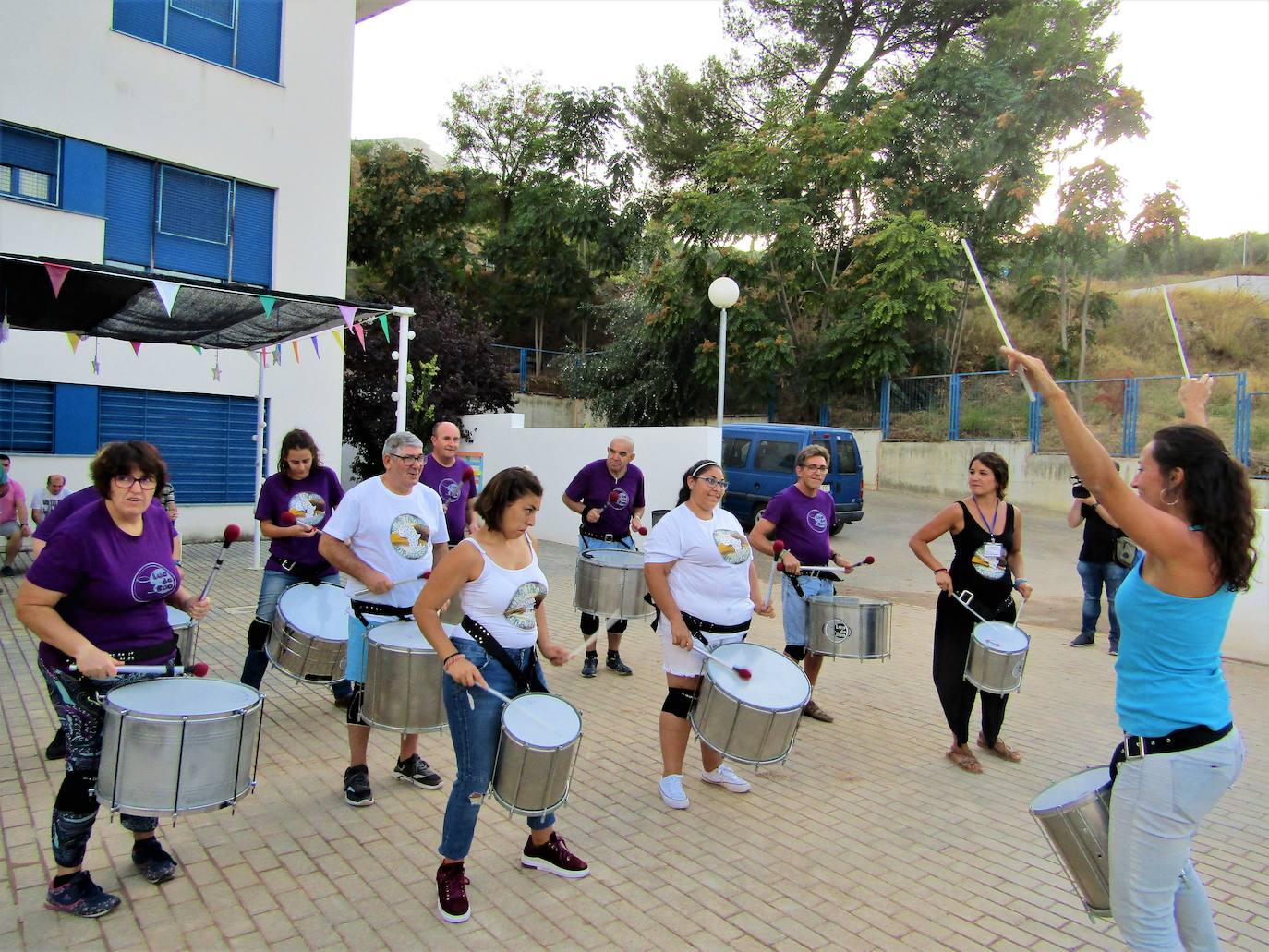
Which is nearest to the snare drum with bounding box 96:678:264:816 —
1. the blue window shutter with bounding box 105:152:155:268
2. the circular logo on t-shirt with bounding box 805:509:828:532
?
the circular logo on t-shirt with bounding box 805:509:828:532

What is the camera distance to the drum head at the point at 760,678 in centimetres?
407

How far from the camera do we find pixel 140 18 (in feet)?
41.4

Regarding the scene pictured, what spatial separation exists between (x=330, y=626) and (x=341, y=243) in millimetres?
11542

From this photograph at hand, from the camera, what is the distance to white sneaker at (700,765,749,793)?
189 inches

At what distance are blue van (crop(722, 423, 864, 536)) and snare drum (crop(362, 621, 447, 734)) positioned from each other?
486 inches

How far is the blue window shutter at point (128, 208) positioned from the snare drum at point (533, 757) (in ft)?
40.1

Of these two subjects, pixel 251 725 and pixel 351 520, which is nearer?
pixel 251 725

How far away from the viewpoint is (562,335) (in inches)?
1292

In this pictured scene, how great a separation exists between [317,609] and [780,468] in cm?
1193

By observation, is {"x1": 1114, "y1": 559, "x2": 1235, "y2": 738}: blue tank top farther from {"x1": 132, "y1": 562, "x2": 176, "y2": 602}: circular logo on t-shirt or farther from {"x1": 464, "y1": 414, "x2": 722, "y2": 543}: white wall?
{"x1": 464, "y1": 414, "x2": 722, "y2": 543}: white wall

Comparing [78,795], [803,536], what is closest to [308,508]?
[78,795]

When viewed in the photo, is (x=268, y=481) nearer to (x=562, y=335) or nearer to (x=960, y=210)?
(x=960, y=210)

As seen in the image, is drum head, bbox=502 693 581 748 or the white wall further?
the white wall

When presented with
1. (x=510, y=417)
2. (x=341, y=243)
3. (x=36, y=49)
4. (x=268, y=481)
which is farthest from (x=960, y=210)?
(x=268, y=481)
